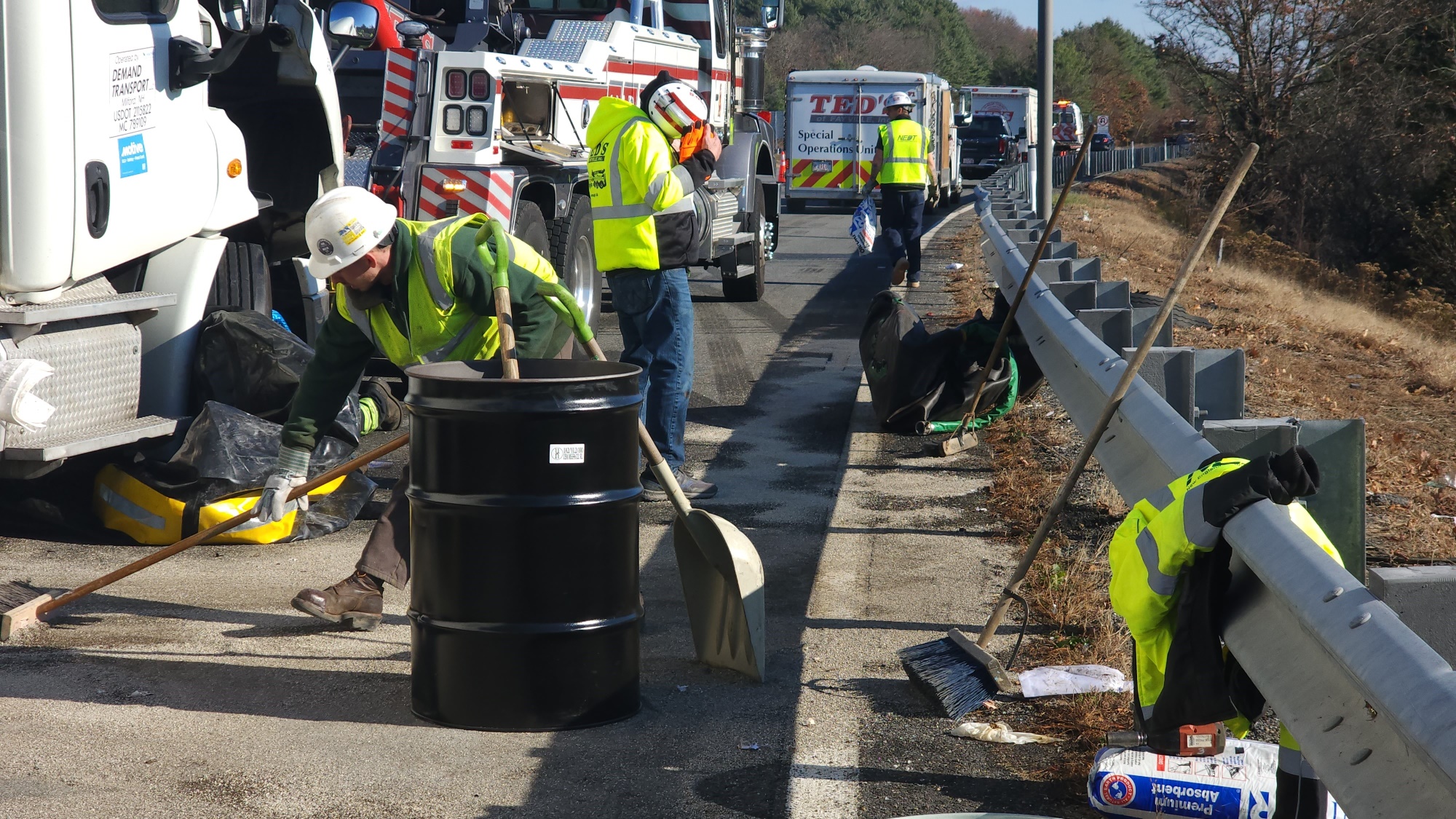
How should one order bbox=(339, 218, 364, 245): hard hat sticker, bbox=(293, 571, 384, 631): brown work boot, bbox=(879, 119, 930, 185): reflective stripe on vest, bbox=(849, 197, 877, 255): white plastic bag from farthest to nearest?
bbox=(849, 197, 877, 255): white plastic bag
bbox=(879, 119, 930, 185): reflective stripe on vest
bbox=(293, 571, 384, 631): brown work boot
bbox=(339, 218, 364, 245): hard hat sticker

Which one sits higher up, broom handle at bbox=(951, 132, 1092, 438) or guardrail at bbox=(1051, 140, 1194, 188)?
guardrail at bbox=(1051, 140, 1194, 188)

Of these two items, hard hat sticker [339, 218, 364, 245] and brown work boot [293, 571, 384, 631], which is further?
brown work boot [293, 571, 384, 631]

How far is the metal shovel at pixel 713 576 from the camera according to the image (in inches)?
167

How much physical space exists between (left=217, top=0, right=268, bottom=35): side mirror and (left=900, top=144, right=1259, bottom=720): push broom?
4598mm

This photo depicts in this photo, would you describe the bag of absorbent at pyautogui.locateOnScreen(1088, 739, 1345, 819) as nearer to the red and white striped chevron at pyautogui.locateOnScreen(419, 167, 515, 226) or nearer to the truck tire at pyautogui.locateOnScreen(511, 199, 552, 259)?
the red and white striped chevron at pyautogui.locateOnScreen(419, 167, 515, 226)

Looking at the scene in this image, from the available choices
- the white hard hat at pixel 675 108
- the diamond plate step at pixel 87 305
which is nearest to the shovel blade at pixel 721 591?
the diamond plate step at pixel 87 305

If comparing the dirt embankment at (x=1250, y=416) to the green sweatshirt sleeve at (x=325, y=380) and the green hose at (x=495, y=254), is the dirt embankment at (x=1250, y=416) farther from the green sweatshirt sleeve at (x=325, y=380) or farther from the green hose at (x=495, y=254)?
the green sweatshirt sleeve at (x=325, y=380)

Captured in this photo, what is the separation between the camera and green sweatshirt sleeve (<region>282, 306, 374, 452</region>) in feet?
14.9

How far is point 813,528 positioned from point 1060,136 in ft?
150

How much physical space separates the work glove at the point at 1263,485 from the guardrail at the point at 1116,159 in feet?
108

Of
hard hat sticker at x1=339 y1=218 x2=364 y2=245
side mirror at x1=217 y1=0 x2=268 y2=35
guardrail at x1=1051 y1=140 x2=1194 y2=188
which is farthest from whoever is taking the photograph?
guardrail at x1=1051 y1=140 x2=1194 y2=188

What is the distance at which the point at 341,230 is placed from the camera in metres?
4.16

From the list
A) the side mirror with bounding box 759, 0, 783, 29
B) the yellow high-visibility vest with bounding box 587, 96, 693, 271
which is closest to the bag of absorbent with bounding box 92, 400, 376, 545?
the yellow high-visibility vest with bounding box 587, 96, 693, 271

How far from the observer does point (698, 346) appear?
11.1 metres
